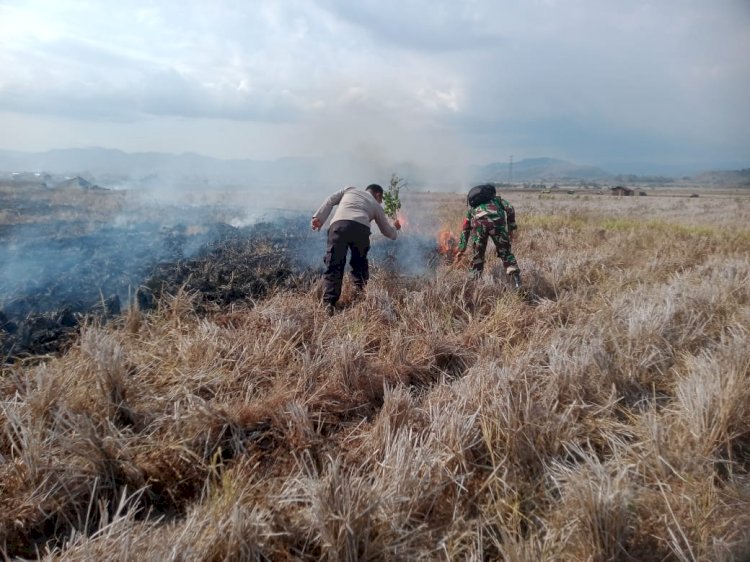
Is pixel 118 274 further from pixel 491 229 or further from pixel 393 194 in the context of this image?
pixel 393 194

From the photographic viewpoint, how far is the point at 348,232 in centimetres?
604

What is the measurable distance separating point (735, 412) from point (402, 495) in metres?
2.33

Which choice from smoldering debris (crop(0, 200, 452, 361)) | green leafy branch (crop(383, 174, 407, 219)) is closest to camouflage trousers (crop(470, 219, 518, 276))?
smoldering debris (crop(0, 200, 452, 361))

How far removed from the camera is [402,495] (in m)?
2.46

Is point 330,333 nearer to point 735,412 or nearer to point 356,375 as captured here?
point 356,375

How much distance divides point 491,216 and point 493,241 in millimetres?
375

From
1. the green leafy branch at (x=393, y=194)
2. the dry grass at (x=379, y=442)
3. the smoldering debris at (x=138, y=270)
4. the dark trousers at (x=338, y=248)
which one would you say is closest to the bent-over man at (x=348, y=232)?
the dark trousers at (x=338, y=248)

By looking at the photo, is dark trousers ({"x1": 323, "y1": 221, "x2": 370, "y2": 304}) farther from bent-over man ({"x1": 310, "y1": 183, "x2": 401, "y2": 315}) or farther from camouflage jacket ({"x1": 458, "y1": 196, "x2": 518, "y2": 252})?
camouflage jacket ({"x1": 458, "y1": 196, "x2": 518, "y2": 252})

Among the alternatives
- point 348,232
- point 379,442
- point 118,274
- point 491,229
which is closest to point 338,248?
point 348,232

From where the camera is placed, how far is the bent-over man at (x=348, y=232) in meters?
5.95

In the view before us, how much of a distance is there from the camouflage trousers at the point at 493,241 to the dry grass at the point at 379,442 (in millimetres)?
2050

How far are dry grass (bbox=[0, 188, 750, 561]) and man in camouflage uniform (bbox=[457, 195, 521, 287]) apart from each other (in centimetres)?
208

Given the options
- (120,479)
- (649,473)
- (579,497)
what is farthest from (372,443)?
(649,473)

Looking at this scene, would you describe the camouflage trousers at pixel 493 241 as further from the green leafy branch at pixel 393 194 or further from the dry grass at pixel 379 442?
the green leafy branch at pixel 393 194
